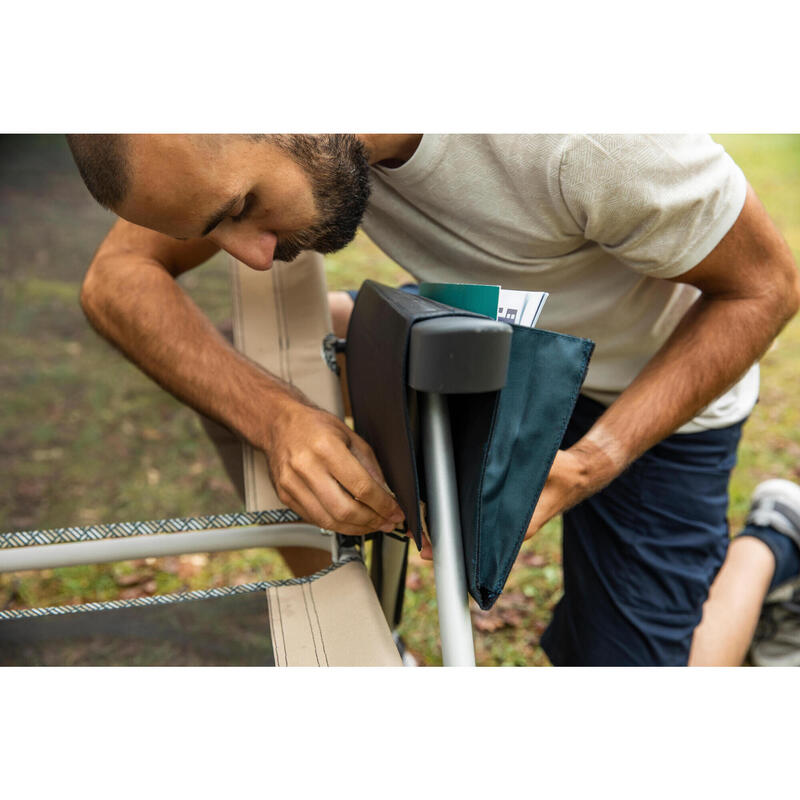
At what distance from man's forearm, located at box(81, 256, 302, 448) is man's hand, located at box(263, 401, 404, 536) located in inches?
6.0

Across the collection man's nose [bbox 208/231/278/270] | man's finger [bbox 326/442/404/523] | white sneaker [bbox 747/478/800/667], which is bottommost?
white sneaker [bbox 747/478/800/667]

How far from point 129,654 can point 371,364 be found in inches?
22.4

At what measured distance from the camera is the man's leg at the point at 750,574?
1.76 metres

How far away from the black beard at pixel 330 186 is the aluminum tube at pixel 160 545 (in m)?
0.42

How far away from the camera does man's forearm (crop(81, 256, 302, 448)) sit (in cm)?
124

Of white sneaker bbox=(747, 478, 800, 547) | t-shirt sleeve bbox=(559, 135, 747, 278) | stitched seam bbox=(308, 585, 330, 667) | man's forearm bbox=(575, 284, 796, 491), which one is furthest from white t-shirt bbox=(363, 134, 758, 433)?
white sneaker bbox=(747, 478, 800, 547)

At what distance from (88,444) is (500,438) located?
5.75 feet

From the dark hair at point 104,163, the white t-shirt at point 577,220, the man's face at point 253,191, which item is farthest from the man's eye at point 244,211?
the white t-shirt at point 577,220

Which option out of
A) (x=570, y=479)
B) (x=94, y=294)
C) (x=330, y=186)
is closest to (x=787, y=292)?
(x=570, y=479)

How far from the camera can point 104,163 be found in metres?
0.99

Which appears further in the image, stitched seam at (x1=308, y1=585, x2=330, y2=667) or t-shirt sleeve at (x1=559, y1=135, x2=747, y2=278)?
t-shirt sleeve at (x1=559, y1=135, x2=747, y2=278)

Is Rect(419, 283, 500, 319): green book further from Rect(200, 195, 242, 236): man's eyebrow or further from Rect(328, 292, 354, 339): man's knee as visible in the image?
Rect(328, 292, 354, 339): man's knee

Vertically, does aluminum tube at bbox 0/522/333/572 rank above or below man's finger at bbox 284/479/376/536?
below

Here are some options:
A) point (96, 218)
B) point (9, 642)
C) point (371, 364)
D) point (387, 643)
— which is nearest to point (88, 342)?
point (96, 218)
